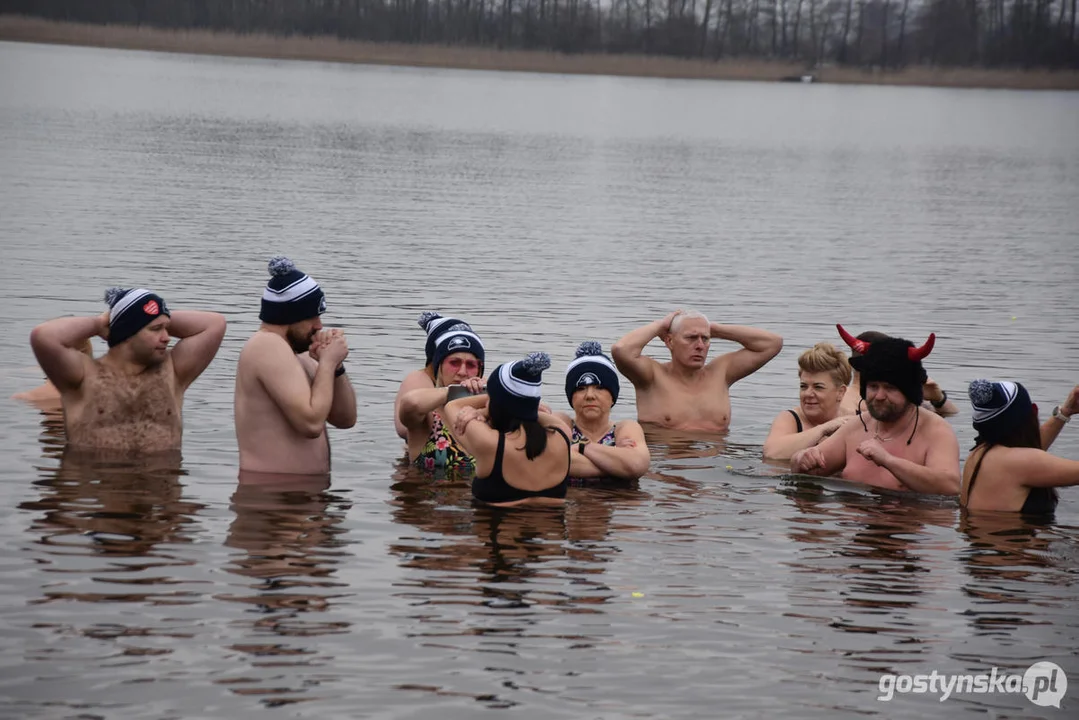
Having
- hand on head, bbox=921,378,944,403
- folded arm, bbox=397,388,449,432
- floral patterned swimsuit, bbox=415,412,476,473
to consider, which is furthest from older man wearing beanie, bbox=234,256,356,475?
hand on head, bbox=921,378,944,403

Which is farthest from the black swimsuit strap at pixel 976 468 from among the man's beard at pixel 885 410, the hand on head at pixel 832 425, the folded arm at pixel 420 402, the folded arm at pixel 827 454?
the folded arm at pixel 420 402

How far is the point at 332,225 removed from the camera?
98.7 ft

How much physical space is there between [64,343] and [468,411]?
2.98 meters

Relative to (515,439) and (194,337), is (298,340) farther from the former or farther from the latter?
(515,439)

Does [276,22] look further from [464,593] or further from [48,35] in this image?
[464,593]

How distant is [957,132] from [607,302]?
2686 inches

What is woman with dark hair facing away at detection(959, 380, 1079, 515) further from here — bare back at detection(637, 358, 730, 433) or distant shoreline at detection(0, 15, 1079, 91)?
distant shoreline at detection(0, 15, 1079, 91)

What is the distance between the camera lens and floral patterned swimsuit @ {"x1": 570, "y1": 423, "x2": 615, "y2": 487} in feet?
36.2

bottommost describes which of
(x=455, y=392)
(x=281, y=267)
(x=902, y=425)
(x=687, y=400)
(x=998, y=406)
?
(x=687, y=400)

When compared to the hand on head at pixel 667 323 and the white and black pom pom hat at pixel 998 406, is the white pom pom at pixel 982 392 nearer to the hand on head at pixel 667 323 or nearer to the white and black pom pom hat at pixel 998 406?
the white and black pom pom hat at pixel 998 406

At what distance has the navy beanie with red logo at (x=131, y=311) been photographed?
10.6 metres

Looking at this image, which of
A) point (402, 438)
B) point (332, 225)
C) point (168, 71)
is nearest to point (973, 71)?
Result: point (168, 71)

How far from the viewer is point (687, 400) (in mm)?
14281

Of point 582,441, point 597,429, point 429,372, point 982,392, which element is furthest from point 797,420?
point 429,372
